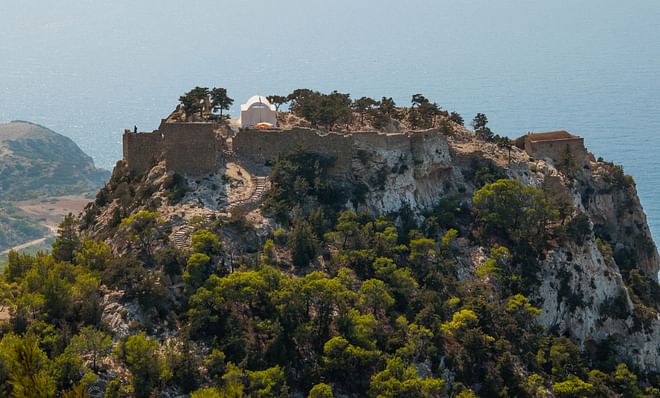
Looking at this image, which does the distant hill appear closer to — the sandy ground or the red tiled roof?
the sandy ground

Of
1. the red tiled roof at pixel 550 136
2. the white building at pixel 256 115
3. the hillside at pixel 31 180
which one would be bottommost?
the hillside at pixel 31 180

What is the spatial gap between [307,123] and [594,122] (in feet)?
339

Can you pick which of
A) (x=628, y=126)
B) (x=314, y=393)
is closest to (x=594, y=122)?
(x=628, y=126)

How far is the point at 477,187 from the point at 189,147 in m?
21.4

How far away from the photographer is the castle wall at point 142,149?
61438 millimetres

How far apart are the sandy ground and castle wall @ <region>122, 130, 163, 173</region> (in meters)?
94.6

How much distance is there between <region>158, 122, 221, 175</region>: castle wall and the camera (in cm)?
5934

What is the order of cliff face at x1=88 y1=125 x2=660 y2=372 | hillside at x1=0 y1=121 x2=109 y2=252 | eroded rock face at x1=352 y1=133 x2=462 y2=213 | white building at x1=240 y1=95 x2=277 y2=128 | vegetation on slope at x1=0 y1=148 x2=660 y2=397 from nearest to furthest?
1. vegetation on slope at x1=0 y1=148 x2=660 y2=397
2. cliff face at x1=88 y1=125 x2=660 y2=372
3. eroded rock face at x1=352 y1=133 x2=462 y2=213
4. white building at x1=240 y1=95 x2=277 y2=128
5. hillside at x1=0 y1=121 x2=109 y2=252

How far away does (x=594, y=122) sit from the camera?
528ft

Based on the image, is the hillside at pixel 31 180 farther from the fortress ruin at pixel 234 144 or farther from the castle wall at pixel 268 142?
the castle wall at pixel 268 142

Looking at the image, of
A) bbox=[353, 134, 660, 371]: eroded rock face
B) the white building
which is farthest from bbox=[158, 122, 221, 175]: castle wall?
bbox=[353, 134, 660, 371]: eroded rock face

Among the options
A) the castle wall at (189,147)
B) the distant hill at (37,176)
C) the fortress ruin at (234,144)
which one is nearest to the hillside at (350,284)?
the fortress ruin at (234,144)

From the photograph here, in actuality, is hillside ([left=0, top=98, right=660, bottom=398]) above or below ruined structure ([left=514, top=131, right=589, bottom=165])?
below

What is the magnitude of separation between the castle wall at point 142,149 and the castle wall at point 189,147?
1979 mm
